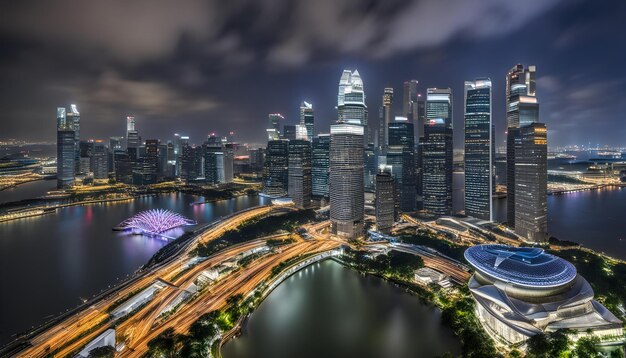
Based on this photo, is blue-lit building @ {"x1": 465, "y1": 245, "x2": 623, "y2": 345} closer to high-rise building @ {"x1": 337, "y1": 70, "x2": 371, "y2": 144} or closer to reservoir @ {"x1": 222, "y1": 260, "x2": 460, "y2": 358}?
reservoir @ {"x1": 222, "y1": 260, "x2": 460, "y2": 358}

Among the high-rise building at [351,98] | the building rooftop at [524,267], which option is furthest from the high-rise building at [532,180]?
the high-rise building at [351,98]

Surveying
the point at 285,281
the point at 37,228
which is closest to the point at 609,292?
the point at 285,281

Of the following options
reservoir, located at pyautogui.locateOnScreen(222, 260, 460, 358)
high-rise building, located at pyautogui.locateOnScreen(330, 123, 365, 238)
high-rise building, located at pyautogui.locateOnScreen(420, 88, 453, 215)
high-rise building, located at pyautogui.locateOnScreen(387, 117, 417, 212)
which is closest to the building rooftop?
reservoir, located at pyautogui.locateOnScreen(222, 260, 460, 358)

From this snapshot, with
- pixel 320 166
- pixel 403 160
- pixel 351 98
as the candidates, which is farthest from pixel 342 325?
pixel 320 166

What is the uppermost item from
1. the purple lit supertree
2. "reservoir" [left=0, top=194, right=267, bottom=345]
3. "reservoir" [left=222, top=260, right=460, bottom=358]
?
the purple lit supertree

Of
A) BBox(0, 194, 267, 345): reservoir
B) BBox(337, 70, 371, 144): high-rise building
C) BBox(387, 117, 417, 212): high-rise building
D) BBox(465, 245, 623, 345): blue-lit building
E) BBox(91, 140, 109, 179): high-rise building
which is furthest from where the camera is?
BBox(91, 140, 109, 179): high-rise building

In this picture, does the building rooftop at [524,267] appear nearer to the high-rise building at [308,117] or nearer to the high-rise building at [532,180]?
the high-rise building at [532,180]

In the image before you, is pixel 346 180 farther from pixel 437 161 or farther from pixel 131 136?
pixel 131 136
